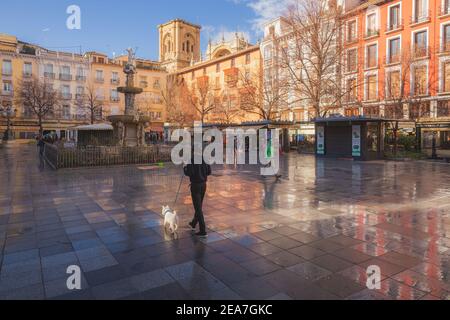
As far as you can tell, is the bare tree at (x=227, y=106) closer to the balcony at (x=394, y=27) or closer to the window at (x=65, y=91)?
the balcony at (x=394, y=27)

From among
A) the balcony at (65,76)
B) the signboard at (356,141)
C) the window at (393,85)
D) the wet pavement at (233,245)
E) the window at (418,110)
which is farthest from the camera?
the balcony at (65,76)

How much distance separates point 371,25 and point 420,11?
515 cm

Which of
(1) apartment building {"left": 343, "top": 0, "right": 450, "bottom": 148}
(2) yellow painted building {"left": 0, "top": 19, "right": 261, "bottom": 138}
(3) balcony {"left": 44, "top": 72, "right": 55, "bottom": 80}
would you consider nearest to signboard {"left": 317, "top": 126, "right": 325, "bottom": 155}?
(1) apartment building {"left": 343, "top": 0, "right": 450, "bottom": 148}

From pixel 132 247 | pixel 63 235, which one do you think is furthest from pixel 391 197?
pixel 63 235

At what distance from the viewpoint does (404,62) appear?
1150 inches

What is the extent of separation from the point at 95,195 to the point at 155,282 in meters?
6.23

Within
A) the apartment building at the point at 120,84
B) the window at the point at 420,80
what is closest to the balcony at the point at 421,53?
the window at the point at 420,80

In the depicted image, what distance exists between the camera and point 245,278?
3994mm

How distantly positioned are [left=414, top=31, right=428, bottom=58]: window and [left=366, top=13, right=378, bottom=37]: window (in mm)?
4223

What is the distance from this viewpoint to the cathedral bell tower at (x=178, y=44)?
73125 millimetres

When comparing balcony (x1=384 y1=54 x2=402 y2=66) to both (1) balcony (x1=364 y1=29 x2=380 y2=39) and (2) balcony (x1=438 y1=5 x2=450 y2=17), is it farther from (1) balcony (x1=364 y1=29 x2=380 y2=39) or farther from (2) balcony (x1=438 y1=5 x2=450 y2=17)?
(2) balcony (x1=438 y1=5 x2=450 y2=17)

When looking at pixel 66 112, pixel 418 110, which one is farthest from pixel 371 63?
pixel 66 112

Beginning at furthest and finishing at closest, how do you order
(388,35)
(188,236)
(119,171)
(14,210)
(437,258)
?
(388,35)
(119,171)
(14,210)
(188,236)
(437,258)
